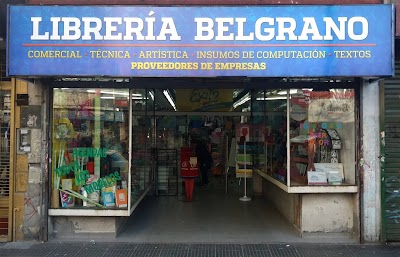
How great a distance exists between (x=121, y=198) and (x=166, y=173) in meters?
3.95

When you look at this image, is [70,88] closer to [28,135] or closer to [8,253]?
[28,135]

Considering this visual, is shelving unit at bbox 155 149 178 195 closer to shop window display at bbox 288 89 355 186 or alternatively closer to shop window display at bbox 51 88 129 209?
shop window display at bbox 51 88 129 209

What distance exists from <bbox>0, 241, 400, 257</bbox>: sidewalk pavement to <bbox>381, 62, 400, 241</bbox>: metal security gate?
1.22 feet

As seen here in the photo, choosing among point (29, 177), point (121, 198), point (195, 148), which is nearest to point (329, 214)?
point (121, 198)

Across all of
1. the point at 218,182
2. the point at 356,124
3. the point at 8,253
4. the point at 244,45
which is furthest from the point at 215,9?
the point at 218,182

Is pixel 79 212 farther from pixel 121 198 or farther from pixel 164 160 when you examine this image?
pixel 164 160

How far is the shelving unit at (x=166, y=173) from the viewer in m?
10.5

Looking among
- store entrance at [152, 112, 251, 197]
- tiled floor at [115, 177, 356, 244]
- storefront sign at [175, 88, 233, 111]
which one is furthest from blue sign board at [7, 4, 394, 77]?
store entrance at [152, 112, 251, 197]

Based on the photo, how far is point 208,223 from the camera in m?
7.47

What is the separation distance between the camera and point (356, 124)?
642cm

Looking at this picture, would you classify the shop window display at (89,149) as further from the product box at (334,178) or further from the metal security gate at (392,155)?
the metal security gate at (392,155)

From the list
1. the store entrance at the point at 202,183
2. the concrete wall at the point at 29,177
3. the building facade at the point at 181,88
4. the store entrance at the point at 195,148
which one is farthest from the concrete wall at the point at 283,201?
the concrete wall at the point at 29,177

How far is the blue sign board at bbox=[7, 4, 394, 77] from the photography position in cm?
555

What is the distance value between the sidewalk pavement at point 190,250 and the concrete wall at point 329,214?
1.13 feet
